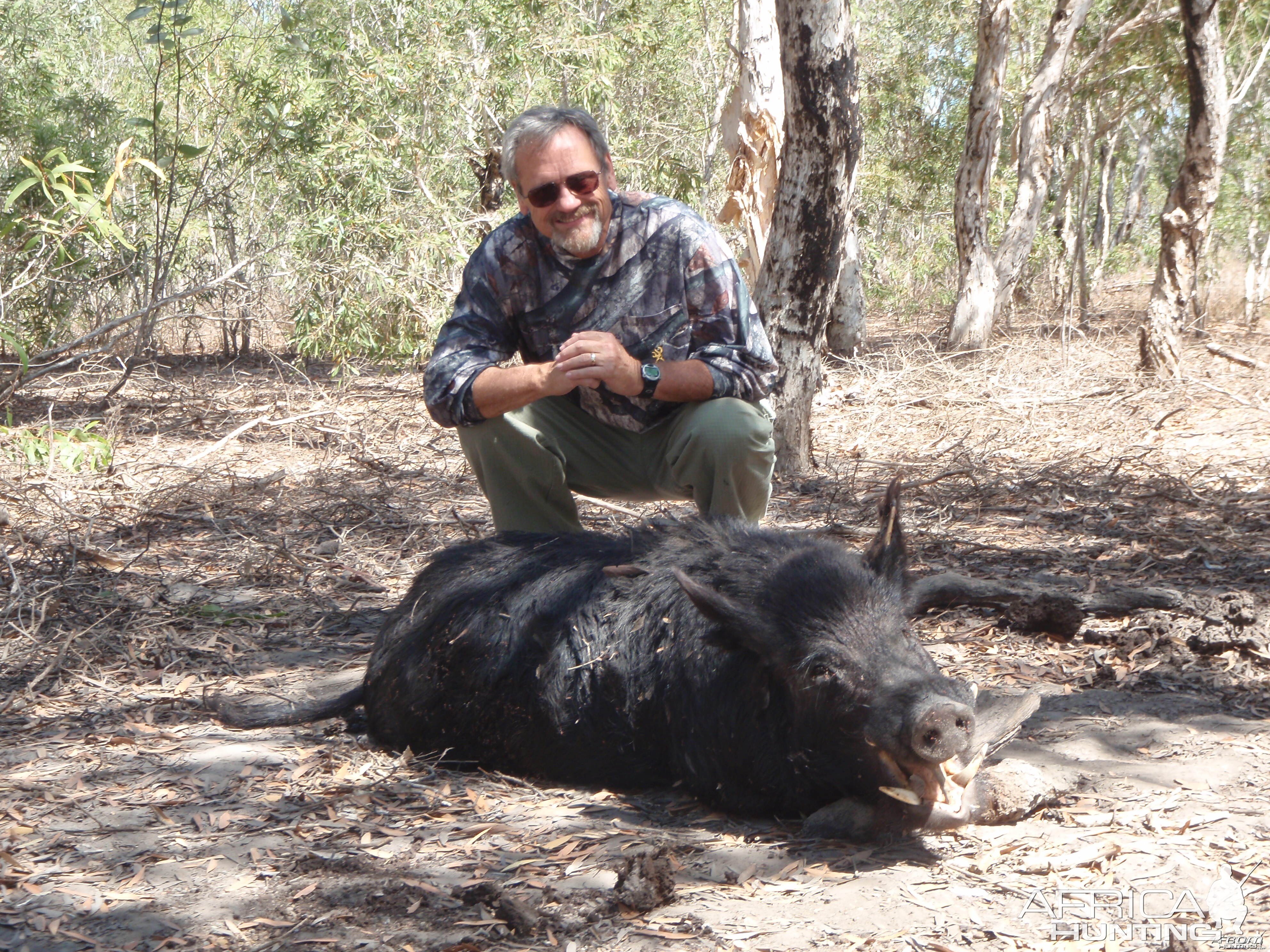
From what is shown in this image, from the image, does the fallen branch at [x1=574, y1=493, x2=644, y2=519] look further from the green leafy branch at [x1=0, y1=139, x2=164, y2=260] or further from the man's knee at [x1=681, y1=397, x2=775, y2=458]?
the green leafy branch at [x1=0, y1=139, x2=164, y2=260]

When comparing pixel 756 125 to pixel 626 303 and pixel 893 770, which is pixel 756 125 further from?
pixel 893 770

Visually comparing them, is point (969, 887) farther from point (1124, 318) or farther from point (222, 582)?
point (1124, 318)

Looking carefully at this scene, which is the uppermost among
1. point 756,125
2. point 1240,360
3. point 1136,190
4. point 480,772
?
point 1136,190

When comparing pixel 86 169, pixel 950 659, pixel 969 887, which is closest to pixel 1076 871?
pixel 969 887

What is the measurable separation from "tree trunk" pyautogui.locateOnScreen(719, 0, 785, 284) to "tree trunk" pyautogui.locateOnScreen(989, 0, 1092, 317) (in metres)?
3.99

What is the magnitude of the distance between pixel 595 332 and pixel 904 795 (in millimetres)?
1911

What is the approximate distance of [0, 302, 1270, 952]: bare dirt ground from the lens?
2.30m

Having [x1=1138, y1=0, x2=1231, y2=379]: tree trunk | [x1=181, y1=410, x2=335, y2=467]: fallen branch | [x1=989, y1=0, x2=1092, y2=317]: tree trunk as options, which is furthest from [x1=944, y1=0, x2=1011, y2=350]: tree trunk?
[x1=181, y1=410, x2=335, y2=467]: fallen branch

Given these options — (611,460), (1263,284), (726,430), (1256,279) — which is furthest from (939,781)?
(1263,284)

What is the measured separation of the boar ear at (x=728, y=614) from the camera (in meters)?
2.79

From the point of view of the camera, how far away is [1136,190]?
29.8 m

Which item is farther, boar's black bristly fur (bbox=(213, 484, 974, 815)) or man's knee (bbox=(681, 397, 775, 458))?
man's knee (bbox=(681, 397, 775, 458))

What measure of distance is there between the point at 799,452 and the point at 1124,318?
35.5ft

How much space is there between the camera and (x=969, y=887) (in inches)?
94.3
